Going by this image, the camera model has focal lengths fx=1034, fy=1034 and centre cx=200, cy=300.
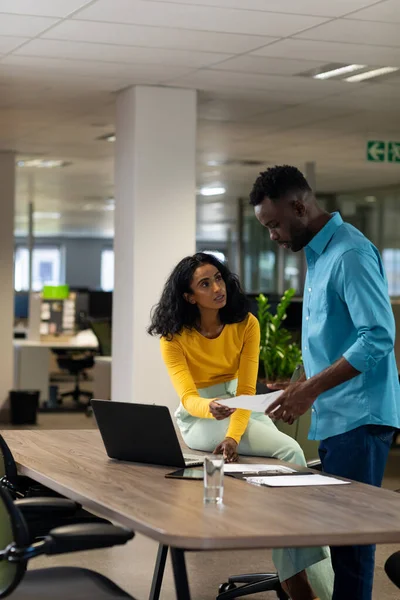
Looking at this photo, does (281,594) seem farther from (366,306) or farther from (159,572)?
(366,306)

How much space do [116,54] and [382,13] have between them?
197 centimetres

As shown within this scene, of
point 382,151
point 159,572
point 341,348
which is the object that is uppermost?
point 382,151

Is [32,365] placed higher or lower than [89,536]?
lower

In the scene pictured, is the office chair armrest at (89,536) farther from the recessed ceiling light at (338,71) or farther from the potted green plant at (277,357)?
the recessed ceiling light at (338,71)

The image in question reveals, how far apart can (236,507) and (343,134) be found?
8.45 m

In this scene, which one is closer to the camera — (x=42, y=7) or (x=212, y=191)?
(x=42, y=7)

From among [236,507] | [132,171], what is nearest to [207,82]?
[132,171]

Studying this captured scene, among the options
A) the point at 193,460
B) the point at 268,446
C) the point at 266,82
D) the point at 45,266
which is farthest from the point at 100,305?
the point at 45,266

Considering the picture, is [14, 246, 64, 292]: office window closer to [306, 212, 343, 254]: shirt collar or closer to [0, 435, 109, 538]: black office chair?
[0, 435, 109, 538]: black office chair

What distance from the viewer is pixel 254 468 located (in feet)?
11.1

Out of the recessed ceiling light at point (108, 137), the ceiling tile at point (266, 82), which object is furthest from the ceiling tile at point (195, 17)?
the recessed ceiling light at point (108, 137)

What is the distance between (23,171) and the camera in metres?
14.1

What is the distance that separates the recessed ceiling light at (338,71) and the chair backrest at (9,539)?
540 centimetres

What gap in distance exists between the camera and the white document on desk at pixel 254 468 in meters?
3.29
